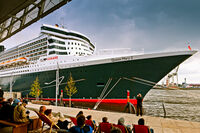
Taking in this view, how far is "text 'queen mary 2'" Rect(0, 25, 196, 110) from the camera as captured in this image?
1402 cm

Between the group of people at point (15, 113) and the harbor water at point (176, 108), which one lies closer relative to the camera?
the group of people at point (15, 113)

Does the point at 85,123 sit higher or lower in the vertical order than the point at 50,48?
lower

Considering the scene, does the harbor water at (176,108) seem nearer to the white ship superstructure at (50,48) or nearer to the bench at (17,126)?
the bench at (17,126)

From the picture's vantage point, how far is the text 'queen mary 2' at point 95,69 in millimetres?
14023

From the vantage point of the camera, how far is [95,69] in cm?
1593

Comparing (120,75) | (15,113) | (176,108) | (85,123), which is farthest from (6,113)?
(176,108)

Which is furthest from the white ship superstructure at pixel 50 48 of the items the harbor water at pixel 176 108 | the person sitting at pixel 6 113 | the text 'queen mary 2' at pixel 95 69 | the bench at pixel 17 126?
the bench at pixel 17 126

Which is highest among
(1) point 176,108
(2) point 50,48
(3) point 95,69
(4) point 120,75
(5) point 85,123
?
(2) point 50,48

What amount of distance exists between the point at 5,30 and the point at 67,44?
1766cm

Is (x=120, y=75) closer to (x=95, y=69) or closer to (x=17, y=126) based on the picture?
(x=95, y=69)

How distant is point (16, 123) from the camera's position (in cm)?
373

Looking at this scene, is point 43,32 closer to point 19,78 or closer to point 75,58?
point 19,78

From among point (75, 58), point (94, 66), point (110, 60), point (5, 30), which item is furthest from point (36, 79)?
point (5, 30)

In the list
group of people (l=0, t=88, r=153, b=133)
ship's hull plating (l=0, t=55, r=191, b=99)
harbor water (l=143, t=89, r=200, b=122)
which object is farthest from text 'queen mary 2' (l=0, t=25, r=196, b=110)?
group of people (l=0, t=88, r=153, b=133)
